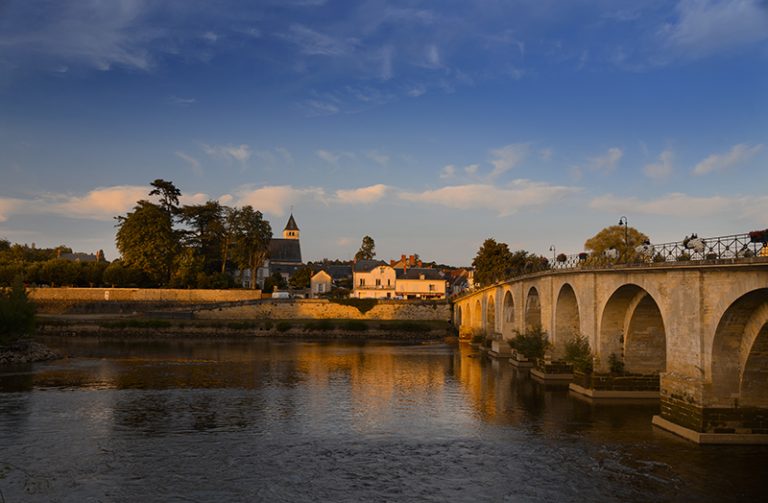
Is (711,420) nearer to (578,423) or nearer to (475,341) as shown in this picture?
(578,423)

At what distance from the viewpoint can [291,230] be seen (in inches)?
6093

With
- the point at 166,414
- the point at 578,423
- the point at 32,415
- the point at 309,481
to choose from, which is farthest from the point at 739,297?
the point at 32,415

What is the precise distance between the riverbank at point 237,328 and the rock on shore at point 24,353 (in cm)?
A: 2419

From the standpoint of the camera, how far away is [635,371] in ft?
104

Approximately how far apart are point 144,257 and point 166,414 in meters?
67.6

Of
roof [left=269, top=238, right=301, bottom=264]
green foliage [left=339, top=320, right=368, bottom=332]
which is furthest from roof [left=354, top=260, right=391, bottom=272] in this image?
green foliage [left=339, top=320, right=368, bottom=332]

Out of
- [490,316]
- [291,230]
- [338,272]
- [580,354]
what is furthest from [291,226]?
[580,354]

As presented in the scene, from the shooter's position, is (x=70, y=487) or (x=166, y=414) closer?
(x=70, y=487)

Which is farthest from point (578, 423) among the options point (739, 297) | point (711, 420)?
point (739, 297)

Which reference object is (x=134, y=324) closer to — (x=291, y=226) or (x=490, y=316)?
(x=490, y=316)

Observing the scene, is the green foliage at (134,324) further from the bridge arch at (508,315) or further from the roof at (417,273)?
the roof at (417,273)

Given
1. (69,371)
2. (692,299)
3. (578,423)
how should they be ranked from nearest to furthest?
(692,299) < (578,423) < (69,371)

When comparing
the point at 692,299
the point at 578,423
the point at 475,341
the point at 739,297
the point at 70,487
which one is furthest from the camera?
the point at 475,341

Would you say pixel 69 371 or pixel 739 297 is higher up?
pixel 739 297
